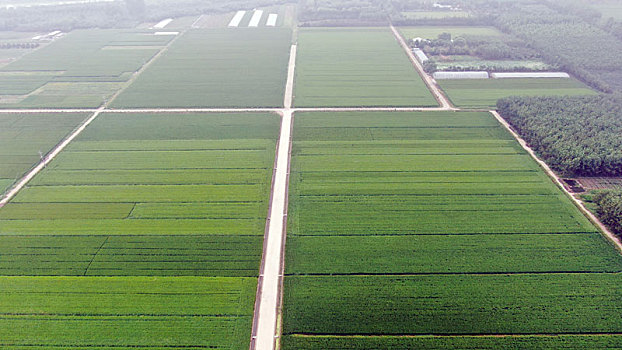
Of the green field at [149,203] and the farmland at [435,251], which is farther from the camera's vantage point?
the green field at [149,203]

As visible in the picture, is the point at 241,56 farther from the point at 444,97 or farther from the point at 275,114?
the point at 444,97

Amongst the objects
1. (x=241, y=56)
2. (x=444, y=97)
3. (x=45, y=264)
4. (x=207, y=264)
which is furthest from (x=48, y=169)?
(x=444, y=97)

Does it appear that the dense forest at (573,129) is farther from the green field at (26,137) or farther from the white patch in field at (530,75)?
the green field at (26,137)

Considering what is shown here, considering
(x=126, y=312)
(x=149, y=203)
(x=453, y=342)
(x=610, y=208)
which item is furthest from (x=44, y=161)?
(x=610, y=208)

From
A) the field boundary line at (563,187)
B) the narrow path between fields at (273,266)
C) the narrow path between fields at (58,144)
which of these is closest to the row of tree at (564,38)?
the field boundary line at (563,187)

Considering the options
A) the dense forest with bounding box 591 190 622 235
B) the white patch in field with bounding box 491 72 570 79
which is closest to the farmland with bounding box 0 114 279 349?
the dense forest with bounding box 591 190 622 235

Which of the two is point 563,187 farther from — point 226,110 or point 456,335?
point 226,110
